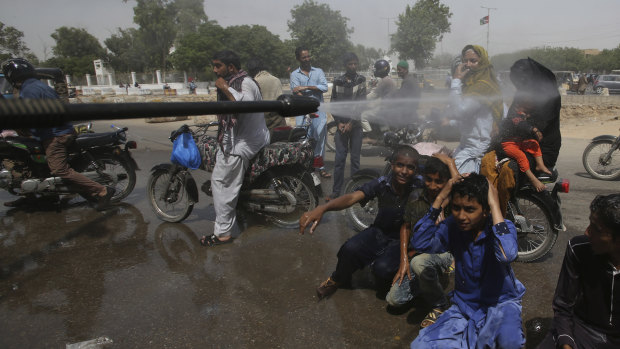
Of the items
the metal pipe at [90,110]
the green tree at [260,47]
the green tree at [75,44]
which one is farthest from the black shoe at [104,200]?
the green tree at [75,44]

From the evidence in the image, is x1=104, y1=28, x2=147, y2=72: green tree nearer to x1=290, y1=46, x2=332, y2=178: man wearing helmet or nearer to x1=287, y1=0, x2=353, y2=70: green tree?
x1=287, y1=0, x2=353, y2=70: green tree

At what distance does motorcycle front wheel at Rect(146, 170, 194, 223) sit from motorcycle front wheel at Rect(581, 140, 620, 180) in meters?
5.87

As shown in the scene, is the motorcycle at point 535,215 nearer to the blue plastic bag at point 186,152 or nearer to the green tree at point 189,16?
the blue plastic bag at point 186,152

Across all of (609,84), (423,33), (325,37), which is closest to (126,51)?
(325,37)

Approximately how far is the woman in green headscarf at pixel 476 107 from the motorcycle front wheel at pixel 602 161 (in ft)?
11.8

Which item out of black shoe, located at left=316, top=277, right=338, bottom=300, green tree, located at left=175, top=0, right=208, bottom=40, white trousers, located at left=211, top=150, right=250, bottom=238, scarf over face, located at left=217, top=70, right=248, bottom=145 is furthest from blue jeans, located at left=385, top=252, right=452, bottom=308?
green tree, located at left=175, top=0, right=208, bottom=40

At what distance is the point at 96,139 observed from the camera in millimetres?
5086

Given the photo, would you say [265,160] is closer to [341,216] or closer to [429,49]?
[341,216]

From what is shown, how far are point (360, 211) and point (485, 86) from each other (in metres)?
1.79

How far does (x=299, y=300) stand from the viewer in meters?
3.02

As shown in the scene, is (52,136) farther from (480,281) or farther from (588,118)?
(588,118)

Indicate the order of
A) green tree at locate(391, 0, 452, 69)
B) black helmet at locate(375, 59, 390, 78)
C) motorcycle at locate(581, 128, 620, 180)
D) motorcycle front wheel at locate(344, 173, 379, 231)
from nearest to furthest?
motorcycle front wheel at locate(344, 173, 379, 231)
motorcycle at locate(581, 128, 620, 180)
black helmet at locate(375, 59, 390, 78)
green tree at locate(391, 0, 452, 69)

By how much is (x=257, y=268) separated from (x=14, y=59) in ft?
12.2

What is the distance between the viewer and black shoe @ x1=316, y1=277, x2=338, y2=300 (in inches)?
118
